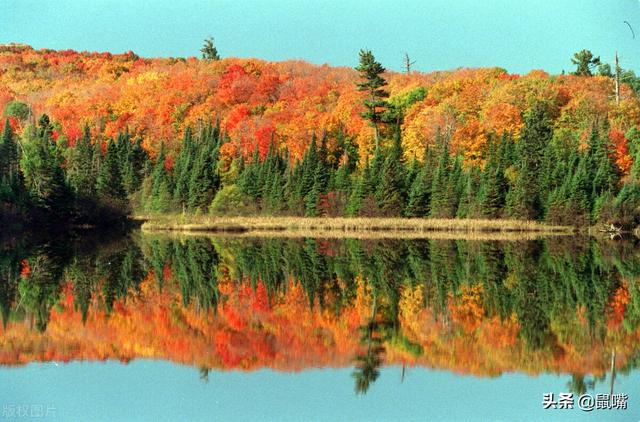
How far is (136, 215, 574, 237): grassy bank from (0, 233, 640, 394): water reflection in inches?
761

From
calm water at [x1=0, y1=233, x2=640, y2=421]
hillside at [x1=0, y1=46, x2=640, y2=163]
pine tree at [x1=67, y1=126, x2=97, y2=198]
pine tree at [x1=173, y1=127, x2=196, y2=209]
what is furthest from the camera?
pine tree at [x1=173, y1=127, x2=196, y2=209]

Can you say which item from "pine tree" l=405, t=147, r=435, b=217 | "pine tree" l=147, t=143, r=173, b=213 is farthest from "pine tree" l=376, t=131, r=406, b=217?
"pine tree" l=147, t=143, r=173, b=213

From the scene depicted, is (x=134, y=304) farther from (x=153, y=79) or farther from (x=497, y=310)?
(x=153, y=79)

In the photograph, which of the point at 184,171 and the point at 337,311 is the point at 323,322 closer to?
the point at 337,311

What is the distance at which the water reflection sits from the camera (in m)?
17.1

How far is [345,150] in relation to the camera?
7675cm

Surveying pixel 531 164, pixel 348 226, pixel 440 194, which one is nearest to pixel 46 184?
pixel 348 226

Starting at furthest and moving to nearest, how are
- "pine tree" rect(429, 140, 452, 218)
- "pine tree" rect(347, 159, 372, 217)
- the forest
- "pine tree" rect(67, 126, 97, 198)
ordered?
"pine tree" rect(67, 126, 97, 198), "pine tree" rect(347, 159, 372, 217), "pine tree" rect(429, 140, 452, 218), the forest

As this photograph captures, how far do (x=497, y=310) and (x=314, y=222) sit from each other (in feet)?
128

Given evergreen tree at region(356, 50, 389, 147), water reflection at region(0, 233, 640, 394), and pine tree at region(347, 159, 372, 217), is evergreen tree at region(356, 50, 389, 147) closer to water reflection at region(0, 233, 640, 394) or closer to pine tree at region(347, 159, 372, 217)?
pine tree at region(347, 159, 372, 217)

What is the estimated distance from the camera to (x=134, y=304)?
22781mm

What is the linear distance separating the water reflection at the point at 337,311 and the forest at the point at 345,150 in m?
23.6

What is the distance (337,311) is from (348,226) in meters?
36.9

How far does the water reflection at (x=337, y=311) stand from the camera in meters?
17.1
